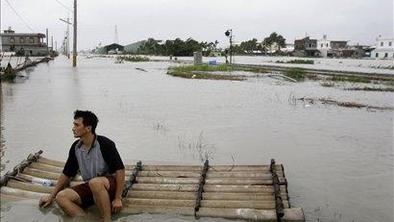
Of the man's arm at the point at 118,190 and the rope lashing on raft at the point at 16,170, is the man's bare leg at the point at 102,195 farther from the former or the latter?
the rope lashing on raft at the point at 16,170

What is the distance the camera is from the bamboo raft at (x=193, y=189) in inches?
190

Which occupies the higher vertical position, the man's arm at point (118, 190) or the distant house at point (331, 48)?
the distant house at point (331, 48)

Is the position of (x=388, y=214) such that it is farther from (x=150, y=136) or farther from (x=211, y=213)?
(x=150, y=136)

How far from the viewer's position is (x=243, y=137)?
1001cm

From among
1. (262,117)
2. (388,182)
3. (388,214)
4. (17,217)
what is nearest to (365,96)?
(262,117)

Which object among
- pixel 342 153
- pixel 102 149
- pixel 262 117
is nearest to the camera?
pixel 102 149

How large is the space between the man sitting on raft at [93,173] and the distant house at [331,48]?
102 metres

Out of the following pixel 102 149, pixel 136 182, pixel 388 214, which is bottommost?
pixel 388 214

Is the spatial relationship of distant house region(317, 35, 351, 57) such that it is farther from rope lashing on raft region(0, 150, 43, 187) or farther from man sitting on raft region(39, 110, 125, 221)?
man sitting on raft region(39, 110, 125, 221)

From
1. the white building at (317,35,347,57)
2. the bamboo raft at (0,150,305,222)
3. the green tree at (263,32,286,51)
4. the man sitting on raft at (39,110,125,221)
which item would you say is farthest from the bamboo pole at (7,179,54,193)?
the green tree at (263,32,286,51)

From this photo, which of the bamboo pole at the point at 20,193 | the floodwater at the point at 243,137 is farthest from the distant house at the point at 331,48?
the bamboo pole at the point at 20,193

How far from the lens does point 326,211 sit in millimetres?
5691

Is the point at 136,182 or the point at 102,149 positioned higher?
the point at 102,149

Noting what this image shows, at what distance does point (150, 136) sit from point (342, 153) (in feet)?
13.1
